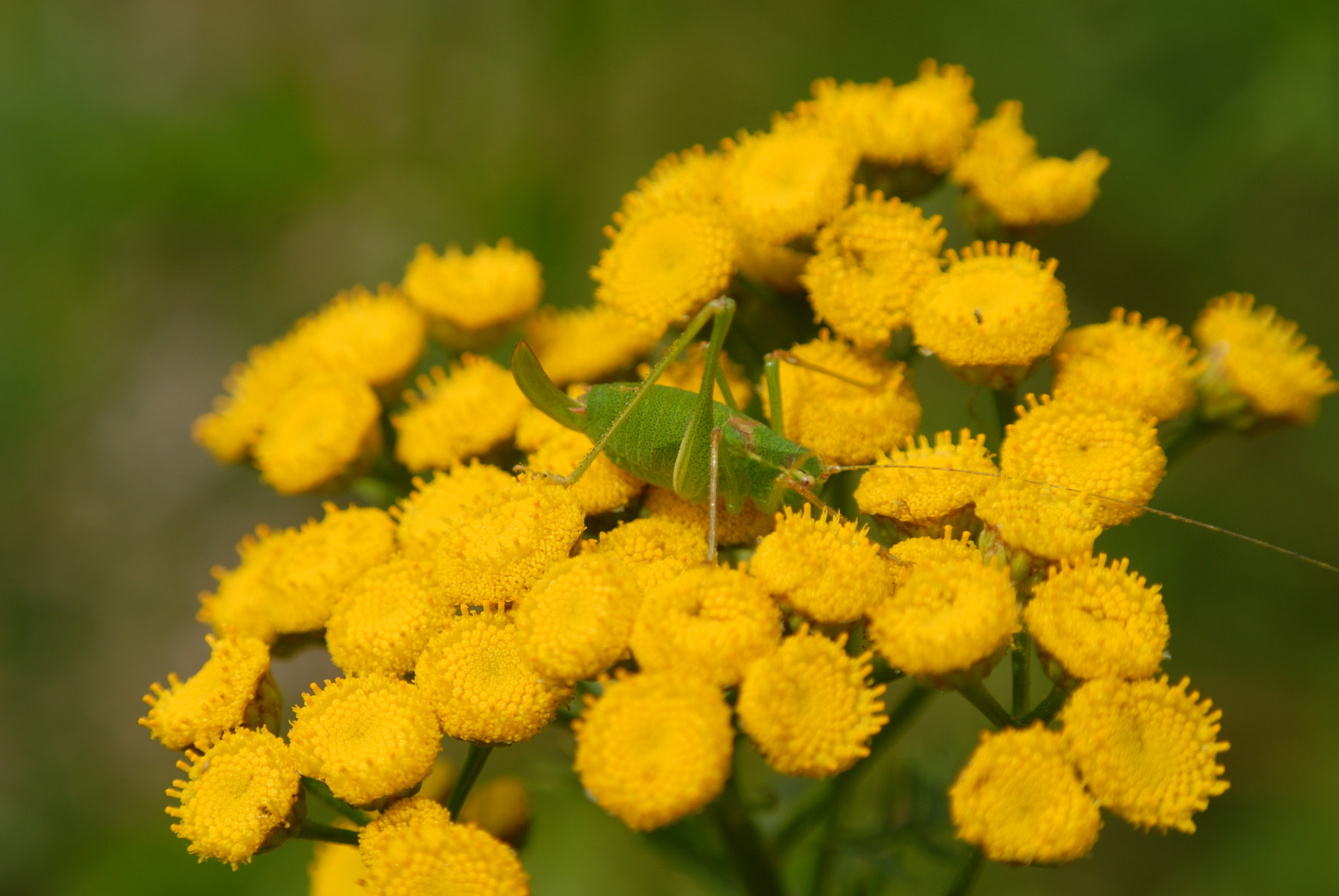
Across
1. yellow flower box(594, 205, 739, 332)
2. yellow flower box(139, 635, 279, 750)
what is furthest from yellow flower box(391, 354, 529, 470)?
yellow flower box(139, 635, 279, 750)

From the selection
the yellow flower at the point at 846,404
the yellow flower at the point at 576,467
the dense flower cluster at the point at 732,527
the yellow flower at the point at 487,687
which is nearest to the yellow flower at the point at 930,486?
the dense flower cluster at the point at 732,527

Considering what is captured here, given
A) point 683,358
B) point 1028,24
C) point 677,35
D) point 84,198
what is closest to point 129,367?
point 84,198

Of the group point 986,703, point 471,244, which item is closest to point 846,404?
point 986,703

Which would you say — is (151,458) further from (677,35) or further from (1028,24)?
(1028,24)

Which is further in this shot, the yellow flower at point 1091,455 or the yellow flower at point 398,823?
the yellow flower at point 1091,455

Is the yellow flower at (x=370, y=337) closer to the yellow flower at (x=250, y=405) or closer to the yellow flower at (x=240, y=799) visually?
the yellow flower at (x=250, y=405)
